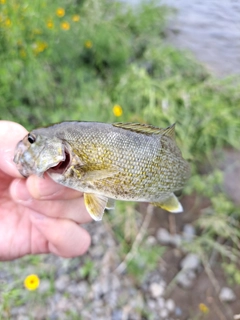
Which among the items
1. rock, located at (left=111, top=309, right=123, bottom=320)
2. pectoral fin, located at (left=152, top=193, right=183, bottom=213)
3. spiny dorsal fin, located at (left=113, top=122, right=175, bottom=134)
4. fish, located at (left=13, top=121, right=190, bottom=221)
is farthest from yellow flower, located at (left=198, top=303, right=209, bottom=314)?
spiny dorsal fin, located at (left=113, top=122, right=175, bottom=134)

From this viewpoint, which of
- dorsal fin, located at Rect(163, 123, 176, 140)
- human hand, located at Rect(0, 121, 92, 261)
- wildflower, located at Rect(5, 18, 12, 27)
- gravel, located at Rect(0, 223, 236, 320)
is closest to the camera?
dorsal fin, located at Rect(163, 123, 176, 140)

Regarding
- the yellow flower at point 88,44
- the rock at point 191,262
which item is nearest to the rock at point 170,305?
the rock at point 191,262

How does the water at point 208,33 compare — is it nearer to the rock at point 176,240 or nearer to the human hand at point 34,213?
the rock at point 176,240

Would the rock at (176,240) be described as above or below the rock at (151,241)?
below

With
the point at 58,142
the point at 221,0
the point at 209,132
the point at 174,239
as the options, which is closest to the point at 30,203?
the point at 58,142

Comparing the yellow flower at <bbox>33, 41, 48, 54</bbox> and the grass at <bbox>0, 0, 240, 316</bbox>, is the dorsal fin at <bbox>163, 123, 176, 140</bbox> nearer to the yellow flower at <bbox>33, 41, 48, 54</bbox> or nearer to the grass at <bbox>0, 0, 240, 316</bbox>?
the grass at <bbox>0, 0, 240, 316</bbox>

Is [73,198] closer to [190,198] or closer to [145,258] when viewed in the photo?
[145,258]
